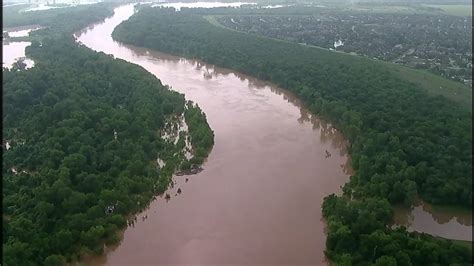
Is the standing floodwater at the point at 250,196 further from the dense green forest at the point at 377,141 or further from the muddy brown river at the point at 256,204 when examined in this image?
the dense green forest at the point at 377,141

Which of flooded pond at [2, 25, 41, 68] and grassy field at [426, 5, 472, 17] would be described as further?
grassy field at [426, 5, 472, 17]

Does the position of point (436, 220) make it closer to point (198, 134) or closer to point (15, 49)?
point (198, 134)

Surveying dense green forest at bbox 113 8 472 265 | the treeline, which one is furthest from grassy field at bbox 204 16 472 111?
the treeline

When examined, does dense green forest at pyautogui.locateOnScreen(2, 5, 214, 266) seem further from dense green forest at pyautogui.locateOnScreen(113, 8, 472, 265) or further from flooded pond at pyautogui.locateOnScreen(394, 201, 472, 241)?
flooded pond at pyautogui.locateOnScreen(394, 201, 472, 241)

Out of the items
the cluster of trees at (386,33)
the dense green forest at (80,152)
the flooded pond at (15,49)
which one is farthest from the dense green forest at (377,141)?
the flooded pond at (15,49)

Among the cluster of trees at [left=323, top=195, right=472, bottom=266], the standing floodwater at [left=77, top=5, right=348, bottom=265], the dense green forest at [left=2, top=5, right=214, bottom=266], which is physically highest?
the dense green forest at [left=2, top=5, right=214, bottom=266]

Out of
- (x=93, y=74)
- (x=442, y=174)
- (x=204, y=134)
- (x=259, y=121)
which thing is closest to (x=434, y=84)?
(x=259, y=121)

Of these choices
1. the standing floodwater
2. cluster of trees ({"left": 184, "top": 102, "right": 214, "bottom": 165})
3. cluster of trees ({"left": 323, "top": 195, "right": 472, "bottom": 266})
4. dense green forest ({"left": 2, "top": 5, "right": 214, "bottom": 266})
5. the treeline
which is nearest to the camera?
cluster of trees ({"left": 323, "top": 195, "right": 472, "bottom": 266})
